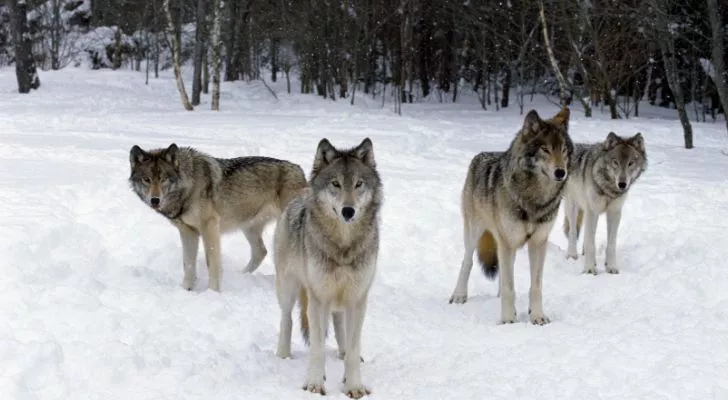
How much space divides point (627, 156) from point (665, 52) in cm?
1123

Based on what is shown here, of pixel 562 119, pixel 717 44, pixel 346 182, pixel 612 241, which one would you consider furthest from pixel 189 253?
pixel 717 44

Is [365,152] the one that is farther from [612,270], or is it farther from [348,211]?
[612,270]

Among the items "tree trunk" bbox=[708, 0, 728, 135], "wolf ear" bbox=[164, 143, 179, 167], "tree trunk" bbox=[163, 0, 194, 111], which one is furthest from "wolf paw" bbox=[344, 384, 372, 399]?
"tree trunk" bbox=[163, 0, 194, 111]

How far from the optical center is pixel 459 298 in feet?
26.2

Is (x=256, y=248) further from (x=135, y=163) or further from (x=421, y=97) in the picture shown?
(x=421, y=97)

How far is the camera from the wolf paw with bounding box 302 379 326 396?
4.91 m

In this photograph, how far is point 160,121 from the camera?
21984 millimetres

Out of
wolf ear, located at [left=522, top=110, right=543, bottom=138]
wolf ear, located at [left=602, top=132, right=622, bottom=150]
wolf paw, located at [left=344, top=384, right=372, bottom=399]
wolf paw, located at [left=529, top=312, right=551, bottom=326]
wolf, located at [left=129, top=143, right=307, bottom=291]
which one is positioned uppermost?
wolf ear, located at [left=522, top=110, right=543, bottom=138]

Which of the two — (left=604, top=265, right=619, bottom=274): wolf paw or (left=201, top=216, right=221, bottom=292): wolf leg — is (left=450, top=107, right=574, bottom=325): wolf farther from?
(left=201, top=216, right=221, bottom=292): wolf leg

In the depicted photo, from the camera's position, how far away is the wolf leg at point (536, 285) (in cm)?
694

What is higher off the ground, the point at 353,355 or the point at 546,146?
the point at 546,146

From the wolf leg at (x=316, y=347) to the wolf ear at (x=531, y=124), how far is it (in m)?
2.86

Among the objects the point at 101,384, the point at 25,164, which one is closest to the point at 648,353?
the point at 101,384

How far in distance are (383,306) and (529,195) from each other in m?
1.81
